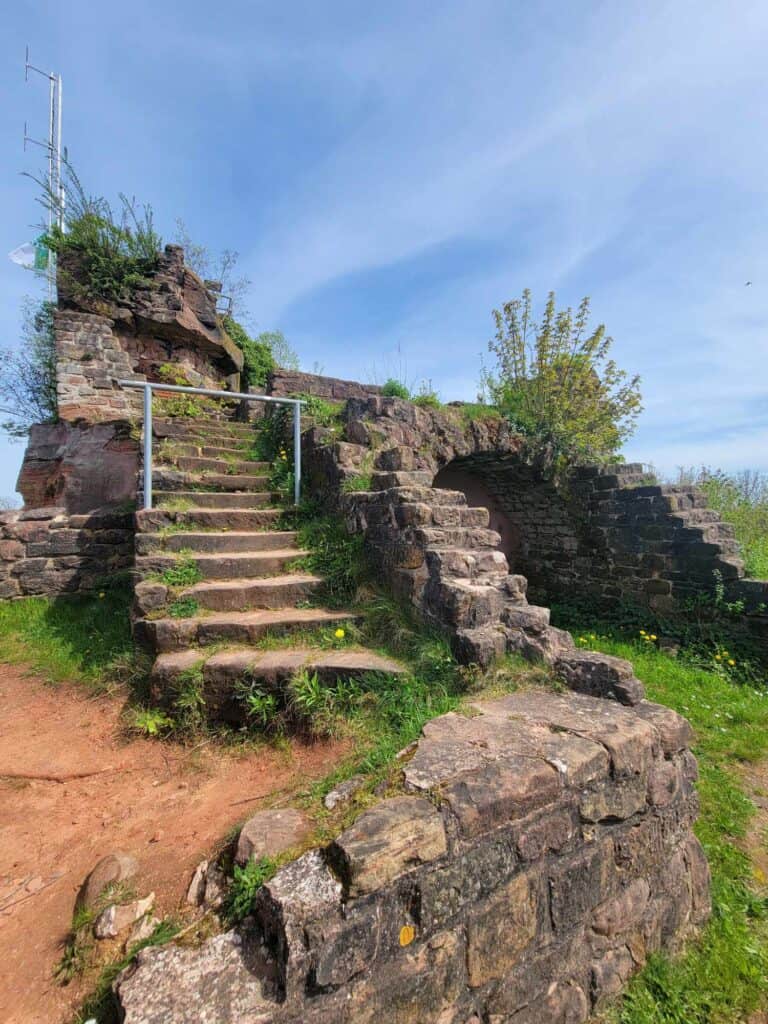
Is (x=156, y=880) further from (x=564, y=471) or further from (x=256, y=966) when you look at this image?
(x=564, y=471)

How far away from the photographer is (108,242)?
8297 millimetres

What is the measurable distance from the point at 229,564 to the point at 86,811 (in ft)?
6.08

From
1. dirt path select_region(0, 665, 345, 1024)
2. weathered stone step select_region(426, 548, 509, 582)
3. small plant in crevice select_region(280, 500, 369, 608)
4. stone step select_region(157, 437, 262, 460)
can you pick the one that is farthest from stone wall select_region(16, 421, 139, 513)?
weathered stone step select_region(426, 548, 509, 582)

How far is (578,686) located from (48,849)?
2575 millimetres

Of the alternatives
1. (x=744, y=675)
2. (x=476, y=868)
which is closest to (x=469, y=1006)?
(x=476, y=868)

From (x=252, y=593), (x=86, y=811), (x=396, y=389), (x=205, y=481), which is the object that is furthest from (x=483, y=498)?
(x=86, y=811)

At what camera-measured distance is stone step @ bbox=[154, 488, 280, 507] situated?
4.63m

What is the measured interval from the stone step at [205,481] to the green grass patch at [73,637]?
4.38ft

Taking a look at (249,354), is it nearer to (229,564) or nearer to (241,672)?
(229,564)

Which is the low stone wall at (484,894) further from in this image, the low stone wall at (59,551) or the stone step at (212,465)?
the low stone wall at (59,551)

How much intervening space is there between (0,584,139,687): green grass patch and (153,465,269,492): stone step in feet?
4.38

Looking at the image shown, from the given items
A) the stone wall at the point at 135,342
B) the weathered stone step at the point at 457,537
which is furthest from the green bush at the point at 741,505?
the stone wall at the point at 135,342

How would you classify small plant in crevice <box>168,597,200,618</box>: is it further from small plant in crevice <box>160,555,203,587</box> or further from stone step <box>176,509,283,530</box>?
stone step <box>176,509,283,530</box>

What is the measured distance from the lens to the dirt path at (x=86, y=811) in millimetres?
1513
